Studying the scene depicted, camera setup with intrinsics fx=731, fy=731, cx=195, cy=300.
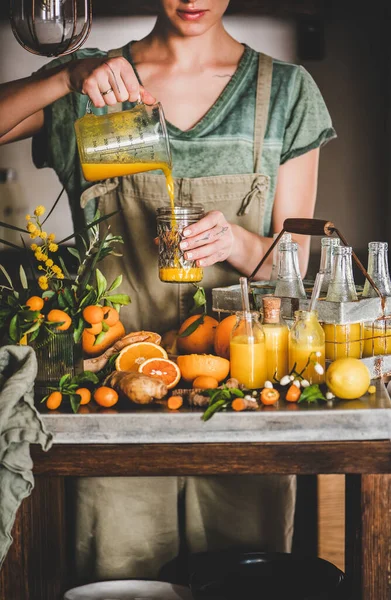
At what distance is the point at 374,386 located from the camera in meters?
1.64

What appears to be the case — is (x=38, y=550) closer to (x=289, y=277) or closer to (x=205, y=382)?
(x=205, y=382)

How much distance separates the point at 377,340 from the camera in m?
1.74

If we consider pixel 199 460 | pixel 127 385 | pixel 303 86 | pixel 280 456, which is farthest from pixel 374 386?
pixel 303 86

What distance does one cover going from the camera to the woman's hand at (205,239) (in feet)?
5.74

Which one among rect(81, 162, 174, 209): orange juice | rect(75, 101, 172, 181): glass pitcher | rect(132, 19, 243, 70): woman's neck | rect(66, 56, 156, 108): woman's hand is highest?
rect(132, 19, 243, 70): woman's neck

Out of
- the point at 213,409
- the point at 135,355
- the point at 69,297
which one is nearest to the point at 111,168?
the point at 69,297

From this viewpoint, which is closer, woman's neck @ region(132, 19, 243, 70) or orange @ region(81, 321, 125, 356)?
orange @ region(81, 321, 125, 356)

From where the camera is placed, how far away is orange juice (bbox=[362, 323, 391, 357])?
173 cm

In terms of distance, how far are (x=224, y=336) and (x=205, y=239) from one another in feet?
0.79

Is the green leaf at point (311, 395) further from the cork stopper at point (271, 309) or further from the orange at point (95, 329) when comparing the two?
the orange at point (95, 329)

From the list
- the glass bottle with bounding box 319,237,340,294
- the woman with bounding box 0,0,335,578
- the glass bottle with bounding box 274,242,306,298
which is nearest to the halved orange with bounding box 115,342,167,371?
the glass bottle with bounding box 274,242,306,298

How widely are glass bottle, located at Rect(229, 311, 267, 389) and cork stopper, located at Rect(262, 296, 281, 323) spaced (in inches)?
2.7

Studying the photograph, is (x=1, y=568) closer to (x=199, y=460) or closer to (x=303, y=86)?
(x=199, y=460)

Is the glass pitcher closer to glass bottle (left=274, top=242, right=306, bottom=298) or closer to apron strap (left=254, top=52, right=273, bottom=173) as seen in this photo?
glass bottle (left=274, top=242, right=306, bottom=298)
